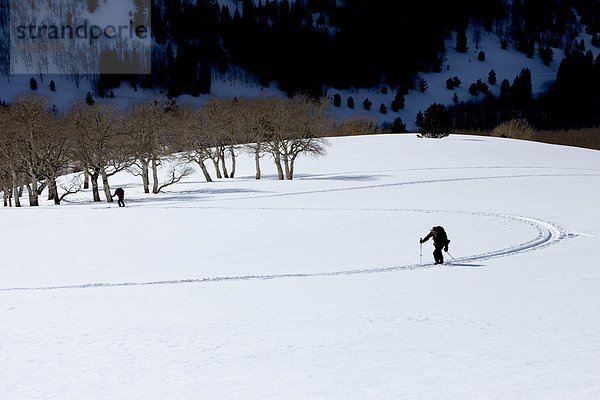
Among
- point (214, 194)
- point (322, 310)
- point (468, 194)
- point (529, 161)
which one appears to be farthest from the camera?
point (529, 161)

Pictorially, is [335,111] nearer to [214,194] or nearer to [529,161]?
[529,161]

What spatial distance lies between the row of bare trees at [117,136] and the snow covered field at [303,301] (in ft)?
26.9

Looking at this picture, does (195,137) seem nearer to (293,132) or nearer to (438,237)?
(293,132)

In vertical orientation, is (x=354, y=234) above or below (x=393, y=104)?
below

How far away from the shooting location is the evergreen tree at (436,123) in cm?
8269

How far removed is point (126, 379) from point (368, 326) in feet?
17.0

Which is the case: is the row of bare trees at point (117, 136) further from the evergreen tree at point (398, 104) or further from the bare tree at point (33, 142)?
the evergreen tree at point (398, 104)

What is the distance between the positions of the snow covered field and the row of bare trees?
8.20 metres

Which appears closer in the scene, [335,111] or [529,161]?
[529,161]

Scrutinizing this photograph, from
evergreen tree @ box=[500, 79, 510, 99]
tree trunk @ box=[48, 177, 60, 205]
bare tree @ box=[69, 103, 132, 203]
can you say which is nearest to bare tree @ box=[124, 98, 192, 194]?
bare tree @ box=[69, 103, 132, 203]

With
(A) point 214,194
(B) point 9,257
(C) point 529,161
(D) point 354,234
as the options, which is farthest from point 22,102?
(C) point 529,161

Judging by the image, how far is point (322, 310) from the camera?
14336 millimetres

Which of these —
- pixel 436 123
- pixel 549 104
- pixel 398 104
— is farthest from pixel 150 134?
pixel 549 104

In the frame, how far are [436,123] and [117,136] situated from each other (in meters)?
47.6
